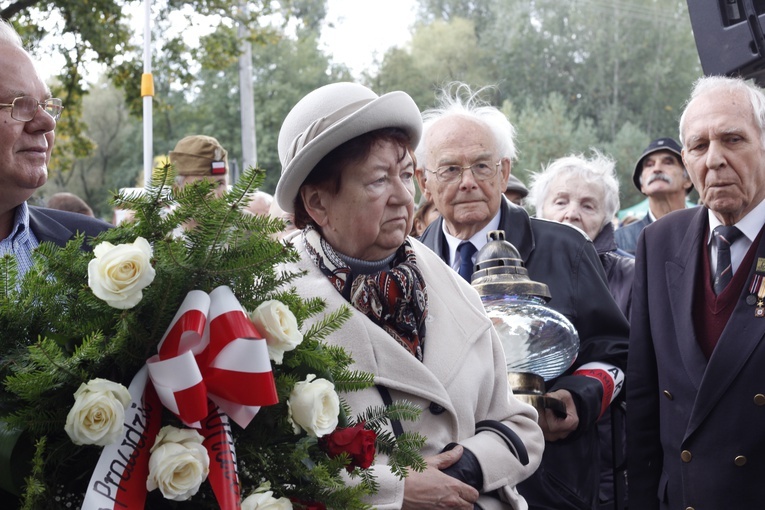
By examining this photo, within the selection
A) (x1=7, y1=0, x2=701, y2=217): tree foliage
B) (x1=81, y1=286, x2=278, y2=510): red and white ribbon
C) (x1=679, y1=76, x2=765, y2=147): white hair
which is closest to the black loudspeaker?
(x1=679, y1=76, x2=765, y2=147): white hair

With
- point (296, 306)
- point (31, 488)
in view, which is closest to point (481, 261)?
point (296, 306)

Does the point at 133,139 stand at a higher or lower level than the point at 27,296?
higher

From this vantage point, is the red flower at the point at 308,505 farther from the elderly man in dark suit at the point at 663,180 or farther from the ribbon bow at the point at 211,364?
the elderly man in dark suit at the point at 663,180

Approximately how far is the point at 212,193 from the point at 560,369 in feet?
6.39

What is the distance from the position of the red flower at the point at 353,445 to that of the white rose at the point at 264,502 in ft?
0.70

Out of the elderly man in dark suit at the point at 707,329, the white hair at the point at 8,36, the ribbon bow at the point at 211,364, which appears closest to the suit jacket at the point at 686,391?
the elderly man in dark suit at the point at 707,329

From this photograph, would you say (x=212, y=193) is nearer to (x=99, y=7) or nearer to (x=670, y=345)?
(x=670, y=345)

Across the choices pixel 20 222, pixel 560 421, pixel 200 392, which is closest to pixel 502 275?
pixel 560 421

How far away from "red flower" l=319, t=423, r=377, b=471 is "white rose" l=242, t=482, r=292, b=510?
0.70 ft

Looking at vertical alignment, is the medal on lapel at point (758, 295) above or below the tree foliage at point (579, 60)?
below

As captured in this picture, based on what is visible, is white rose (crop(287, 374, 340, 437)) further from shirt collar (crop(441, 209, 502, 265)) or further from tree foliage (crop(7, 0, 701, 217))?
tree foliage (crop(7, 0, 701, 217))

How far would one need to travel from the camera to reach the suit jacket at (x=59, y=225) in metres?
3.07

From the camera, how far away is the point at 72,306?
199 centimetres

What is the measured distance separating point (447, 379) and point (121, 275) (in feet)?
4.60
